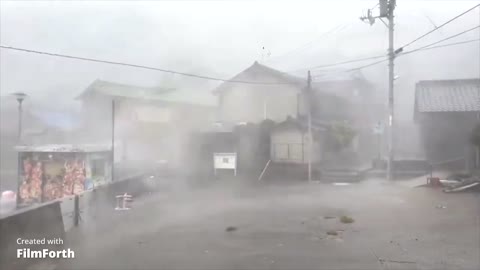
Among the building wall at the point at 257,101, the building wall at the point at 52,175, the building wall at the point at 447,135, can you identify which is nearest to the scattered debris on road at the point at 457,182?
the building wall at the point at 447,135

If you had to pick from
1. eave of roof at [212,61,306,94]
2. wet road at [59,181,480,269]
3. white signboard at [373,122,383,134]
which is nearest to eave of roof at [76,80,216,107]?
eave of roof at [212,61,306,94]

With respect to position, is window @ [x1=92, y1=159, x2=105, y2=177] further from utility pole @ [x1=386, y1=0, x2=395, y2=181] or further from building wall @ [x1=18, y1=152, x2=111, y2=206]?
utility pole @ [x1=386, y1=0, x2=395, y2=181]

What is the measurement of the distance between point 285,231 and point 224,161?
1.90 m

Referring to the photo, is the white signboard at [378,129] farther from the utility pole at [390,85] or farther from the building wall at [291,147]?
the building wall at [291,147]

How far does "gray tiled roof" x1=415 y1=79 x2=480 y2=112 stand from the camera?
4.47 metres

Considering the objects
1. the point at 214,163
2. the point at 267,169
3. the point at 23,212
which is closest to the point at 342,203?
the point at 267,169

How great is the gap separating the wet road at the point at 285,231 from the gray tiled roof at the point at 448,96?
1207mm

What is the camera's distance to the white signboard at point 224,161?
5150 mm

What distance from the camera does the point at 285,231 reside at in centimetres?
371

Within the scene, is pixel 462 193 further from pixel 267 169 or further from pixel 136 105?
pixel 136 105

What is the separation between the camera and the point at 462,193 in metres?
5.85

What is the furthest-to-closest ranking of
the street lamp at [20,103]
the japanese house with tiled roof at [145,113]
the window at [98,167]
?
the window at [98,167] < the japanese house with tiled roof at [145,113] < the street lamp at [20,103]

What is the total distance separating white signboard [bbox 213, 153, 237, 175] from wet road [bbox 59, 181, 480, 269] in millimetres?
423

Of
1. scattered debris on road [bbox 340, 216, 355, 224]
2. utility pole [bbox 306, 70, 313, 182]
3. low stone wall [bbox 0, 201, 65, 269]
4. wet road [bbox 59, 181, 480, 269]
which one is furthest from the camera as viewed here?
utility pole [bbox 306, 70, 313, 182]
